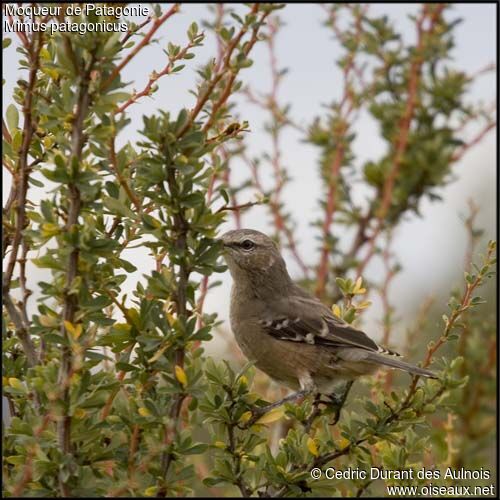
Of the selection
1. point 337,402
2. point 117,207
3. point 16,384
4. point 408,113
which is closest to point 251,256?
point 337,402

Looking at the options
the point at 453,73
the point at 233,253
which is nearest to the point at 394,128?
the point at 453,73

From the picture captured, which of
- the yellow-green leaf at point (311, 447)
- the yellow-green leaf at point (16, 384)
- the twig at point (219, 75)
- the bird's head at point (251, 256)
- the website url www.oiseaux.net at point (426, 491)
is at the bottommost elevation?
the website url www.oiseaux.net at point (426, 491)

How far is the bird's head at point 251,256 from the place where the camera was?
18.1ft

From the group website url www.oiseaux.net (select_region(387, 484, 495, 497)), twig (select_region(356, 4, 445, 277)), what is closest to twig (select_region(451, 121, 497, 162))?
twig (select_region(356, 4, 445, 277))

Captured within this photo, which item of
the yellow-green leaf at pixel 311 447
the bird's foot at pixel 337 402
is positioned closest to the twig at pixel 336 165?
the bird's foot at pixel 337 402

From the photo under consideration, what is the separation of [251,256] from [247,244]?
9 cm

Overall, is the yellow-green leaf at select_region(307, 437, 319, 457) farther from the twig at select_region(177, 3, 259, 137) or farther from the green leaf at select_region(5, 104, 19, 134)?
the green leaf at select_region(5, 104, 19, 134)

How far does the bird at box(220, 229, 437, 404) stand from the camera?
4.75m

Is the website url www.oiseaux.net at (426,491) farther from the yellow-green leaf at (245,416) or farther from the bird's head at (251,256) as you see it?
the bird's head at (251,256)

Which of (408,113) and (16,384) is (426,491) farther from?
(408,113)

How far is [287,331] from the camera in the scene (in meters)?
5.13

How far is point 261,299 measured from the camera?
5508 mm

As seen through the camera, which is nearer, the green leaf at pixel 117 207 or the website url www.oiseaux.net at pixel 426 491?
the green leaf at pixel 117 207

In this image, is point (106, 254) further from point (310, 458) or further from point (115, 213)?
point (310, 458)
